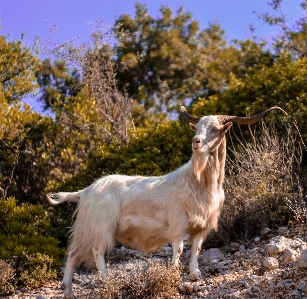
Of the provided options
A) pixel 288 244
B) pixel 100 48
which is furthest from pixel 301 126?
pixel 100 48

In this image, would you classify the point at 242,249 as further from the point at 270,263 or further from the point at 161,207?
the point at 161,207

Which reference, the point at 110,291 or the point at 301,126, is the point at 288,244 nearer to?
the point at 110,291

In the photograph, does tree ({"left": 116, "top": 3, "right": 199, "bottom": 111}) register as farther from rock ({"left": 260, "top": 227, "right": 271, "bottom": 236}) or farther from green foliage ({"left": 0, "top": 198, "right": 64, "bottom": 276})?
rock ({"left": 260, "top": 227, "right": 271, "bottom": 236})

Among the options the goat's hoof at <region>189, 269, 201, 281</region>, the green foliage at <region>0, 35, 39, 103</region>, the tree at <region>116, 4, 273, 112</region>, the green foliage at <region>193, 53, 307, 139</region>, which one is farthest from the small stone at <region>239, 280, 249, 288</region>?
the tree at <region>116, 4, 273, 112</region>

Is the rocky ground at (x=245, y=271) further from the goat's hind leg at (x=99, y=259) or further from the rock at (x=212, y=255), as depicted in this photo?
the goat's hind leg at (x=99, y=259)

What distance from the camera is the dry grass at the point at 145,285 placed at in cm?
656

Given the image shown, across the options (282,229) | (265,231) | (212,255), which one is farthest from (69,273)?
(282,229)

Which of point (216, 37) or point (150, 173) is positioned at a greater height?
point (216, 37)

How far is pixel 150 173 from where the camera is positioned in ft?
36.0

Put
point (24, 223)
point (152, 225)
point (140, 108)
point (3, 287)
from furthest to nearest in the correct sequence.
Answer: point (140, 108)
point (24, 223)
point (3, 287)
point (152, 225)

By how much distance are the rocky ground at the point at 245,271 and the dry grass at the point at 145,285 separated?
9.8 inches

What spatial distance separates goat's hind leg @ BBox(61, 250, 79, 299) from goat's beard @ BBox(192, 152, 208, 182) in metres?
2.08

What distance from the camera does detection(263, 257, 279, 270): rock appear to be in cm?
693

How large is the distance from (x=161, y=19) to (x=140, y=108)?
7059 mm
